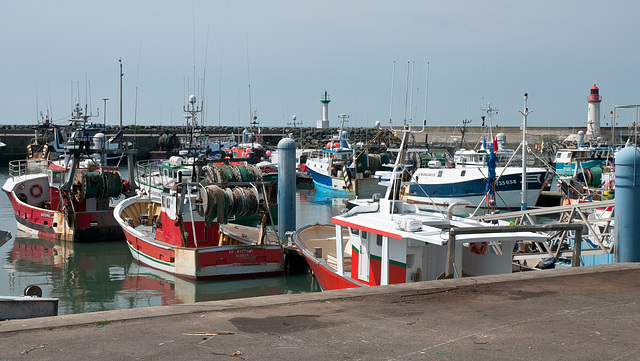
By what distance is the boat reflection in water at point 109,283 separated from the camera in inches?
679

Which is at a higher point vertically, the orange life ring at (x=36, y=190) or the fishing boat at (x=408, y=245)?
the fishing boat at (x=408, y=245)

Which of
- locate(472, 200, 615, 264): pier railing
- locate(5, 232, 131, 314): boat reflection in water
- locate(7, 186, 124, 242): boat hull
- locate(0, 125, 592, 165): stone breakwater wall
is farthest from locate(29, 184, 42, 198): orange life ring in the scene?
locate(0, 125, 592, 165): stone breakwater wall

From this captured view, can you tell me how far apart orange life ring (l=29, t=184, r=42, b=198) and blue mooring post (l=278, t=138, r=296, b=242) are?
13.5 meters

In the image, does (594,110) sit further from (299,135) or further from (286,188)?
(286,188)

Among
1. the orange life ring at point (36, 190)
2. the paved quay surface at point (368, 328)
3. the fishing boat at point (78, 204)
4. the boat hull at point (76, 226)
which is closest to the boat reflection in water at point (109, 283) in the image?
the boat hull at point (76, 226)

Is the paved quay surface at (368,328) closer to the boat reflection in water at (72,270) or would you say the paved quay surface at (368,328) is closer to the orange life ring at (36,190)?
the boat reflection in water at (72,270)

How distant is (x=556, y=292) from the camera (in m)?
8.03

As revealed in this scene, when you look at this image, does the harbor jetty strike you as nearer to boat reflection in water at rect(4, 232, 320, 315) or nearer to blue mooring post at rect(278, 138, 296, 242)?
boat reflection in water at rect(4, 232, 320, 315)

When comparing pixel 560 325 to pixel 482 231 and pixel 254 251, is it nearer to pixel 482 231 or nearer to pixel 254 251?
pixel 482 231

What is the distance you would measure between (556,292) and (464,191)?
96.4 feet

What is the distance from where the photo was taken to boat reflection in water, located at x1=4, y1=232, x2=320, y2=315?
17.2 metres

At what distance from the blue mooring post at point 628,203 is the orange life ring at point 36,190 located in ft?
→ 81.9

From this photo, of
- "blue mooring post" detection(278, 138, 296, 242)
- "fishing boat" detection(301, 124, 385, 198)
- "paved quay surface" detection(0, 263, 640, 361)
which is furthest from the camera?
"fishing boat" detection(301, 124, 385, 198)

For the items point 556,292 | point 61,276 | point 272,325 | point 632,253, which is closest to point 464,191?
point 61,276
